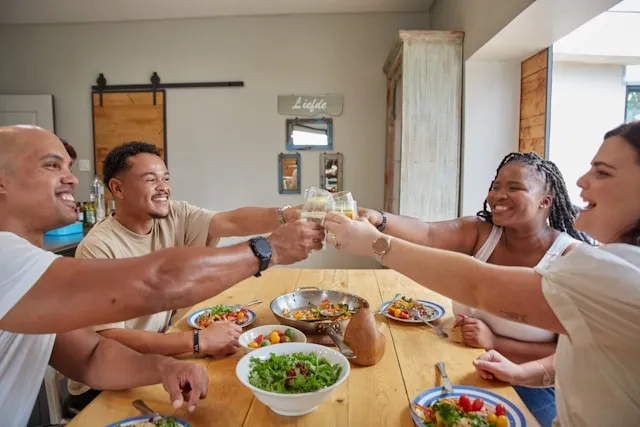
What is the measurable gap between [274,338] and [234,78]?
11.9 ft

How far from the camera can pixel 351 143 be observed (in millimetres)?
4398

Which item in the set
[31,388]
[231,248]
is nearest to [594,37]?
[231,248]

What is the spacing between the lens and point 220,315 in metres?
1.62

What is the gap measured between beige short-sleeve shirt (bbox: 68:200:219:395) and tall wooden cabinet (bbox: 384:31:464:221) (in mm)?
1609

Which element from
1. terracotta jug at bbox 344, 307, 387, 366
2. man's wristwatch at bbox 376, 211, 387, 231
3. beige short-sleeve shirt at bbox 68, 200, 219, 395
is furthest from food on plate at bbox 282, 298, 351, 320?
beige short-sleeve shirt at bbox 68, 200, 219, 395

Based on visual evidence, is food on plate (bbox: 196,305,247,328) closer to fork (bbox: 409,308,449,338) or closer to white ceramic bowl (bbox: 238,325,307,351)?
white ceramic bowl (bbox: 238,325,307,351)

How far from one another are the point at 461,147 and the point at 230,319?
2.20 meters

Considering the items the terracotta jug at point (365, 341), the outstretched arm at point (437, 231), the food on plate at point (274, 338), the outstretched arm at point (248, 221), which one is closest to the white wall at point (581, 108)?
the outstretched arm at point (437, 231)

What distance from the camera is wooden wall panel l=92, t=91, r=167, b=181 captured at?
14.8 ft

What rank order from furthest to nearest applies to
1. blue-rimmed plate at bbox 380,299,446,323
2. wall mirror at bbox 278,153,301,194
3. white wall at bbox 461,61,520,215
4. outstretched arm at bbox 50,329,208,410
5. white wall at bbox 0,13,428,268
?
wall mirror at bbox 278,153,301,194, white wall at bbox 0,13,428,268, white wall at bbox 461,61,520,215, blue-rimmed plate at bbox 380,299,446,323, outstretched arm at bbox 50,329,208,410

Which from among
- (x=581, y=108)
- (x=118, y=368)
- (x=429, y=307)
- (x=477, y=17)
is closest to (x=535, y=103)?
(x=477, y=17)

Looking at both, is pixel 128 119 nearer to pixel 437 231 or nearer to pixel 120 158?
pixel 120 158

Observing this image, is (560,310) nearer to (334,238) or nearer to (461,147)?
(334,238)

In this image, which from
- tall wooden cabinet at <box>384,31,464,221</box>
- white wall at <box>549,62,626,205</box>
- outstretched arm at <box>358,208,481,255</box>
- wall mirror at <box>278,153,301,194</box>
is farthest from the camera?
wall mirror at <box>278,153,301,194</box>
